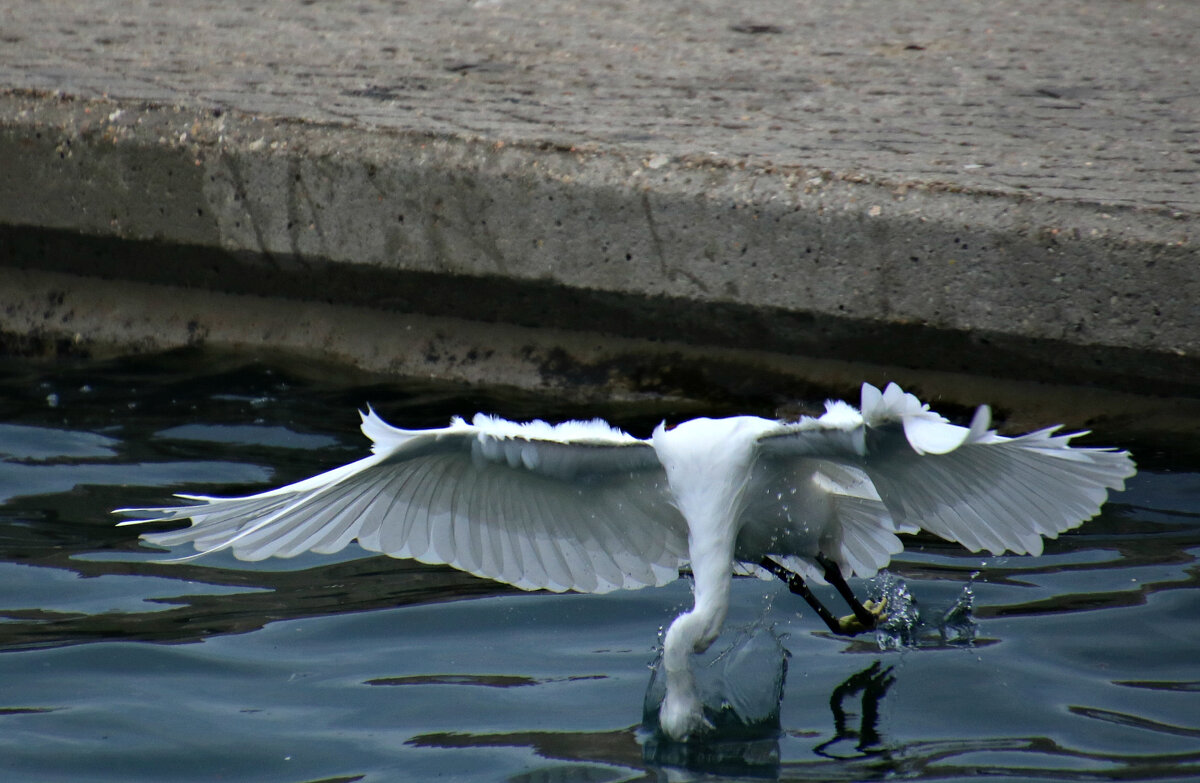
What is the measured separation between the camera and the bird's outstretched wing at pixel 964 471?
96.8 inches

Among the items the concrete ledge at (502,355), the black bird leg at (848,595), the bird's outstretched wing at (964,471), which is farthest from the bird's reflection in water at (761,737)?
the concrete ledge at (502,355)

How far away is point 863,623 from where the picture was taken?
135 inches

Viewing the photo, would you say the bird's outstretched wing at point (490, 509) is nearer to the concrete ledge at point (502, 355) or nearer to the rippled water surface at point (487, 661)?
the rippled water surface at point (487, 661)

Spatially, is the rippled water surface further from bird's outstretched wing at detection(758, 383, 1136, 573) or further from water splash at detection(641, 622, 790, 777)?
bird's outstretched wing at detection(758, 383, 1136, 573)

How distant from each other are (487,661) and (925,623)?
1.07 m

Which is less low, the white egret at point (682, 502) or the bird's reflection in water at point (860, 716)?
the white egret at point (682, 502)

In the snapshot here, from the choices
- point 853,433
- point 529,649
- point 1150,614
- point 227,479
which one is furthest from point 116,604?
point 1150,614

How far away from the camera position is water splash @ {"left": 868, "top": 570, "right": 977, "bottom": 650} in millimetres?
3236

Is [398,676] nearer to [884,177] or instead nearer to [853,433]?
[853,433]

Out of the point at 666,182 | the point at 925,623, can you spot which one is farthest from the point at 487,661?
the point at 666,182

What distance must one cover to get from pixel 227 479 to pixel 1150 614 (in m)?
2.58

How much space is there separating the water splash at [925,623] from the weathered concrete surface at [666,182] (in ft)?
2.89

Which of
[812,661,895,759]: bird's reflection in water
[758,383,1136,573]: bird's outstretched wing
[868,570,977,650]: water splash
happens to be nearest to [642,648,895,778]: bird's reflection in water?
[812,661,895,759]: bird's reflection in water

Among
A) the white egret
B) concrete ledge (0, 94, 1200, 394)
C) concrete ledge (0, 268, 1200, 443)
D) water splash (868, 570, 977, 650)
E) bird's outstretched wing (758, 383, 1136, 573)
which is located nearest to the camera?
bird's outstretched wing (758, 383, 1136, 573)
